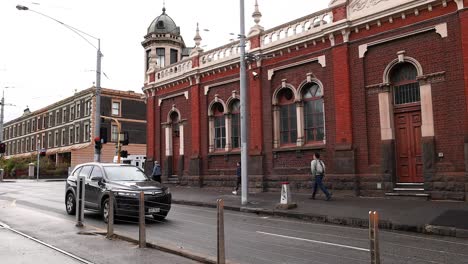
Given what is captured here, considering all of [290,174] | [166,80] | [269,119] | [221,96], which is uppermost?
[166,80]

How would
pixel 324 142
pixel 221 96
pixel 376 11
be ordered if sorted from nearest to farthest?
pixel 376 11
pixel 324 142
pixel 221 96

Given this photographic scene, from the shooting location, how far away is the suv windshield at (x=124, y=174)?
12.6m

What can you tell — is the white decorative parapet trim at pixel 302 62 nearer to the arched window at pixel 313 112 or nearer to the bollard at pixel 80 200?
the arched window at pixel 313 112

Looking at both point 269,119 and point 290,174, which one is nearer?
point 290,174

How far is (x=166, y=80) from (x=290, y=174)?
11.6 metres

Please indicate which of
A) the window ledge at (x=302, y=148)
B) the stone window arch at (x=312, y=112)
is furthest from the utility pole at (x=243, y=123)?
the stone window arch at (x=312, y=112)

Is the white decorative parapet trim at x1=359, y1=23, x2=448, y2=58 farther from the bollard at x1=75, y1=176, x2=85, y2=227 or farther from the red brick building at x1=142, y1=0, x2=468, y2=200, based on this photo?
the bollard at x1=75, y1=176, x2=85, y2=227

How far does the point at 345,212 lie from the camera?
13.1m

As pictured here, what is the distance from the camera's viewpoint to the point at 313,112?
1944cm

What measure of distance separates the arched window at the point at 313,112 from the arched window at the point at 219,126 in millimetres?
5796

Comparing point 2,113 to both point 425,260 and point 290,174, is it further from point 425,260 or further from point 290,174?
point 425,260

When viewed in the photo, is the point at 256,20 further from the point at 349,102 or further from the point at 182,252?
the point at 182,252

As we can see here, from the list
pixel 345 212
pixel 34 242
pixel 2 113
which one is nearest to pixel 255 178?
pixel 345 212

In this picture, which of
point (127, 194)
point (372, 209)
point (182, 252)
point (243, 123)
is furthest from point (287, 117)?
point (182, 252)
